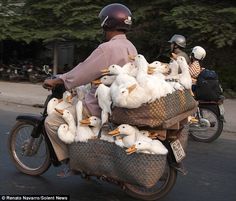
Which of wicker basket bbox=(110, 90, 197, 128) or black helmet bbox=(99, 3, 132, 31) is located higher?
black helmet bbox=(99, 3, 132, 31)

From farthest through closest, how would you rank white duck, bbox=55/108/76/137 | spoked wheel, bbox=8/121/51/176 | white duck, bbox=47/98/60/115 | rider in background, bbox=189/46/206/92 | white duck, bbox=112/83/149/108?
rider in background, bbox=189/46/206/92, spoked wheel, bbox=8/121/51/176, white duck, bbox=47/98/60/115, white duck, bbox=55/108/76/137, white duck, bbox=112/83/149/108

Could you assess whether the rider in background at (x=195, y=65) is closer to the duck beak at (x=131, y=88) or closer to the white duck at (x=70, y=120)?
the white duck at (x=70, y=120)

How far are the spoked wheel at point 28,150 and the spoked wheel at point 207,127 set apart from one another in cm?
339

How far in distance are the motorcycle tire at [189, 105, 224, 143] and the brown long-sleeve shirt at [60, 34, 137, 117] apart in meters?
3.76

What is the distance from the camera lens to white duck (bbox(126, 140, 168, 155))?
14.9 ft

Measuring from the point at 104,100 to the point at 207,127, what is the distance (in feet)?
13.2

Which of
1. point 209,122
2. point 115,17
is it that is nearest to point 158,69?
point 115,17

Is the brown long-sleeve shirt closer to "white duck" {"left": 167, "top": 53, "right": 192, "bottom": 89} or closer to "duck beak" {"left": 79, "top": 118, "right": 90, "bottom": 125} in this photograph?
"duck beak" {"left": 79, "top": 118, "right": 90, "bottom": 125}

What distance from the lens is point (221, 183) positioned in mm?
5973

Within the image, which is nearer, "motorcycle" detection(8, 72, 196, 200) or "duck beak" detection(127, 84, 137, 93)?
"duck beak" detection(127, 84, 137, 93)

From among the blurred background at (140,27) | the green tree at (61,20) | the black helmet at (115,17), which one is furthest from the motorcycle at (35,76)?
the black helmet at (115,17)

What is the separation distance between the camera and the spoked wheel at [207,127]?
8.49 meters

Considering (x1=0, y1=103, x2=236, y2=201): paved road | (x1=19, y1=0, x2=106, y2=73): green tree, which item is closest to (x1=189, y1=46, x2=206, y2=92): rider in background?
(x1=0, y1=103, x2=236, y2=201): paved road

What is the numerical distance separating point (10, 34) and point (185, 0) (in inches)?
232
